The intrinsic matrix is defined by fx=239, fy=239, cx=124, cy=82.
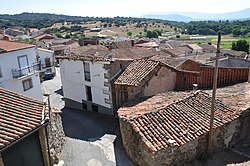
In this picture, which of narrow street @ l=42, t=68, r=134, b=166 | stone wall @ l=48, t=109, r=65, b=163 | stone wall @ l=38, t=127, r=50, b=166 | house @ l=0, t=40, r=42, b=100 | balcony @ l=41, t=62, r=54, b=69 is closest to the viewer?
stone wall @ l=38, t=127, r=50, b=166

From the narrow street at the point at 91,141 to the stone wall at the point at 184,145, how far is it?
1290 mm

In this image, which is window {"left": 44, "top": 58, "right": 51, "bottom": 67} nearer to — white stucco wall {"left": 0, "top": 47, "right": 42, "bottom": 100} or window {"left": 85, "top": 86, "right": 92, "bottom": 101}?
white stucco wall {"left": 0, "top": 47, "right": 42, "bottom": 100}

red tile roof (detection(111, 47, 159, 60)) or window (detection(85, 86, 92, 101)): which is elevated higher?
red tile roof (detection(111, 47, 159, 60))

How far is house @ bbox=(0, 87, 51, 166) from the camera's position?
413 inches

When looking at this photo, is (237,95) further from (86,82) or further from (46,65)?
(46,65)

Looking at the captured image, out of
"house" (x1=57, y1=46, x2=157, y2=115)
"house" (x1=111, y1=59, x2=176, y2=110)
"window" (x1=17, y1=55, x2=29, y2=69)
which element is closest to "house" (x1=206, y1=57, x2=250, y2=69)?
"house" (x1=111, y1=59, x2=176, y2=110)

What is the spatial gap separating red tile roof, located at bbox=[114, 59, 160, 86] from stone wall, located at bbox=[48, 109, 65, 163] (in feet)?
22.6

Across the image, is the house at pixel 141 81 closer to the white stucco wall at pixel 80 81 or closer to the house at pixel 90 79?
the house at pixel 90 79

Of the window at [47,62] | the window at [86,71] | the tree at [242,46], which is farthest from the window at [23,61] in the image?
the tree at [242,46]

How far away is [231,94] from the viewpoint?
19000 mm

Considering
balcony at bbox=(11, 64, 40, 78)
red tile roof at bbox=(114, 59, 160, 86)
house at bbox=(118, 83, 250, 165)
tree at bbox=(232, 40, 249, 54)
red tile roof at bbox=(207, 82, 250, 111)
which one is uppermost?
red tile roof at bbox=(114, 59, 160, 86)

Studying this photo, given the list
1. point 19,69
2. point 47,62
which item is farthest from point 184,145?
point 47,62

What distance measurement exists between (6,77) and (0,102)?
633 inches

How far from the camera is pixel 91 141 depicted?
19.1 meters
